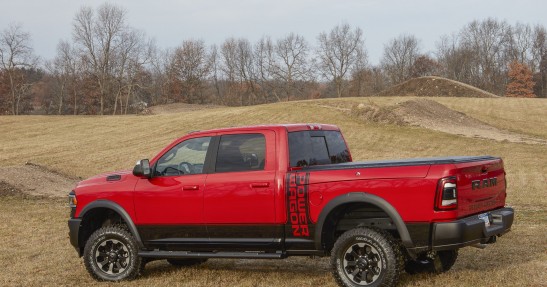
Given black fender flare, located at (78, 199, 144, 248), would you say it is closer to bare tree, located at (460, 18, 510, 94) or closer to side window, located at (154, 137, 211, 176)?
side window, located at (154, 137, 211, 176)

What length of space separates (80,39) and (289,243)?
73383mm

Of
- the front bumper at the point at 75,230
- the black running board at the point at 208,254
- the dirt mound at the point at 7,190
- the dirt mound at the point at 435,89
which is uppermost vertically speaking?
the dirt mound at the point at 435,89

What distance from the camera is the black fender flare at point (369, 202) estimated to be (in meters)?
6.17

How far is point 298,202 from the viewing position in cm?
671

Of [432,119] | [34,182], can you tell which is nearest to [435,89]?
[432,119]

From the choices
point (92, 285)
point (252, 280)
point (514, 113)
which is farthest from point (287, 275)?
point (514, 113)

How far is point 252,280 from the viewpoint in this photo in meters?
7.46

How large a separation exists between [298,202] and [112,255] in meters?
2.82

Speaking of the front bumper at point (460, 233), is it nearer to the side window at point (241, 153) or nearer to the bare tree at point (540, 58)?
the side window at point (241, 153)

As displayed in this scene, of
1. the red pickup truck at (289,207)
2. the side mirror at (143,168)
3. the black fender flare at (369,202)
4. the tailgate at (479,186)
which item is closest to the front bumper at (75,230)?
the red pickup truck at (289,207)

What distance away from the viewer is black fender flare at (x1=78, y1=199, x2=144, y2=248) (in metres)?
7.77

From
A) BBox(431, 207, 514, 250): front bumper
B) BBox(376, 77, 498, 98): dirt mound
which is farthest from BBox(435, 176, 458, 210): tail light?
BBox(376, 77, 498, 98): dirt mound

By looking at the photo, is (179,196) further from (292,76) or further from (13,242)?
(292,76)

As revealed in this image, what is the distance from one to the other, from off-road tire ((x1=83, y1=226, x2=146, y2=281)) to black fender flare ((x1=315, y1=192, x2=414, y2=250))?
103 inches
